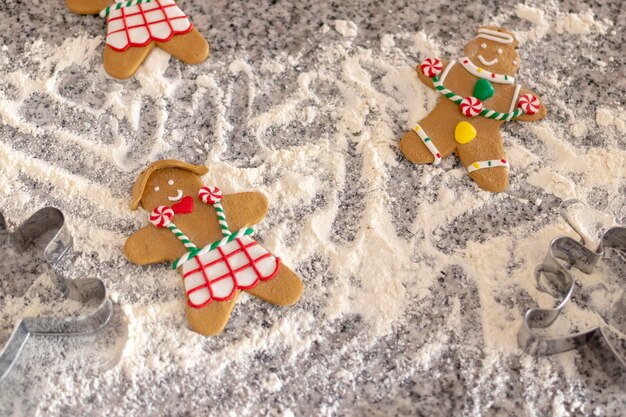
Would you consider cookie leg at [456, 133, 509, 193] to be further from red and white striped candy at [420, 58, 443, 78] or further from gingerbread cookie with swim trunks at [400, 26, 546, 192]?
red and white striped candy at [420, 58, 443, 78]

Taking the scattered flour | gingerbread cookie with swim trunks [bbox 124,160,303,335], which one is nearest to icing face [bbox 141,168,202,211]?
gingerbread cookie with swim trunks [bbox 124,160,303,335]

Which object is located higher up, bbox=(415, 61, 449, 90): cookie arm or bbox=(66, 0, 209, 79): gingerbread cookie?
bbox=(66, 0, 209, 79): gingerbread cookie

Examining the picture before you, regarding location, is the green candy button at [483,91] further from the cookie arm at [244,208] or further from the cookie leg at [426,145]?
the cookie arm at [244,208]

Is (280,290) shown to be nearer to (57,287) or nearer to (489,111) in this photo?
(57,287)

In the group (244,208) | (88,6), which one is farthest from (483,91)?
(88,6)

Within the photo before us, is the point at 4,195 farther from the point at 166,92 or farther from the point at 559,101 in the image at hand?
the point at 559,101

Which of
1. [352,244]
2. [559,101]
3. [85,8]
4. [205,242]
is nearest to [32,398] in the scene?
[205,242]
